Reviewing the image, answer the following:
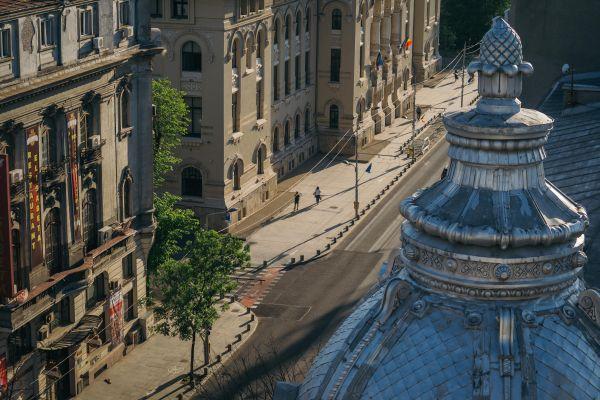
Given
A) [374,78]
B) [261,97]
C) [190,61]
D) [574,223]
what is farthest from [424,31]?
[574,223]

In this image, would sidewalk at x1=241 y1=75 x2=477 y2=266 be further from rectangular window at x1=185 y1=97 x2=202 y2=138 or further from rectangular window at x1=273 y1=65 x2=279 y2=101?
rectangular window at x1=185 y1=97 x2=202 y2=138

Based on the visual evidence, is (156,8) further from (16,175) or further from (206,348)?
(16,175)

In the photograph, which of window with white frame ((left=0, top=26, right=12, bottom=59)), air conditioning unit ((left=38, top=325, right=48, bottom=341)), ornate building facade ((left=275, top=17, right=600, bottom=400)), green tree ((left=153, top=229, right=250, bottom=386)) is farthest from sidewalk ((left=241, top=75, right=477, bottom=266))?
ornate building facade ((left=275, top=17, right=600, bottom=400))

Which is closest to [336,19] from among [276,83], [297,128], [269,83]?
[297,128]

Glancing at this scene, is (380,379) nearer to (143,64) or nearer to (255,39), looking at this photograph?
(143,64)

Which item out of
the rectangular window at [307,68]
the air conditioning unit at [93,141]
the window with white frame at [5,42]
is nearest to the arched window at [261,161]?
the rectangular window at [307,68]

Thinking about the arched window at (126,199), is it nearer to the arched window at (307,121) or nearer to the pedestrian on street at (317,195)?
the pedestrian on street at (317,195)
